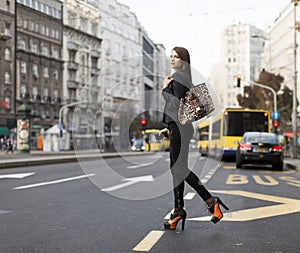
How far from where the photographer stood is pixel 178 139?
610 centimetres

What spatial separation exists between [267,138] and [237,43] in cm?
10331

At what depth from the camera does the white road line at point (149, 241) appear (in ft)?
16.7

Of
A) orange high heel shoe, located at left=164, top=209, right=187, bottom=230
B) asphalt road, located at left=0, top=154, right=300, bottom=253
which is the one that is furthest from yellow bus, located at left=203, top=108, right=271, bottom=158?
orange high heel shoe, located at left=164, top=209, right=187, bottom=230

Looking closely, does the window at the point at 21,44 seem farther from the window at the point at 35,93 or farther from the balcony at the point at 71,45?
the balcony at the point at 71,45

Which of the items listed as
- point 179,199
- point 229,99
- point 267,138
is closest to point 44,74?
point 267,138

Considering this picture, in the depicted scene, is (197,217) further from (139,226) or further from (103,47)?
(103,47)

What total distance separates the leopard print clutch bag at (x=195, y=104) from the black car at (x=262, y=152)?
1476cm

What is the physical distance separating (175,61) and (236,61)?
121 meters

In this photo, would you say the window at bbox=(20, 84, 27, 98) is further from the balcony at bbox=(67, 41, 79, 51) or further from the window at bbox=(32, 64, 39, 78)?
the balcony at bbox=(67, 41, 79, 51)

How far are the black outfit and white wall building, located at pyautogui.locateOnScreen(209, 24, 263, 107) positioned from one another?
3839 inches

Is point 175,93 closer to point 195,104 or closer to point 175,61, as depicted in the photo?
point 195,104

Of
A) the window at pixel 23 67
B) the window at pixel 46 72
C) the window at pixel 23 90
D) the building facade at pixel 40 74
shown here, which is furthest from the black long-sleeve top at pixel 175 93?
the window at pixel 46 72

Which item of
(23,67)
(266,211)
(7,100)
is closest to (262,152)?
(266,211)

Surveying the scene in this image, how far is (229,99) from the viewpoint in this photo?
136750 millimetres
